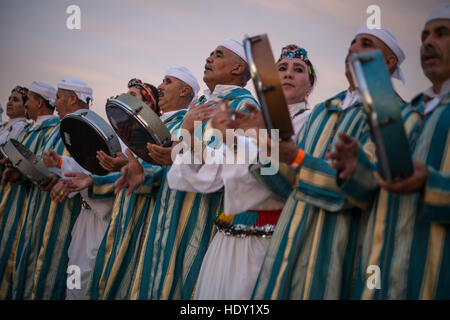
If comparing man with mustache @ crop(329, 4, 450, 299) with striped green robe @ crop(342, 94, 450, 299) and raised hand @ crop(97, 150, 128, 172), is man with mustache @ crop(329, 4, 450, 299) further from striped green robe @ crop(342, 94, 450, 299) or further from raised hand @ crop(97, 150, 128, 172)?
raised hand @ crop(97, 150, 128, 172)

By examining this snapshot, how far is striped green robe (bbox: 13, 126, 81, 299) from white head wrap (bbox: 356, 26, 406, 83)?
12.7ft

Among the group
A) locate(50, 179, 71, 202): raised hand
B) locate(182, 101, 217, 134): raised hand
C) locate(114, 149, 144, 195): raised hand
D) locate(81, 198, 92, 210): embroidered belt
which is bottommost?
locate(81, 198, 92, 210): embroidered belt

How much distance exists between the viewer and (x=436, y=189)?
193 centimetres

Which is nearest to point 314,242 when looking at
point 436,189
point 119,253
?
point 436,189

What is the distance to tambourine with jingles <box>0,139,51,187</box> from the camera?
478cm

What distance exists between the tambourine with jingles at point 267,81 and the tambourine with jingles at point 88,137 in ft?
7.48

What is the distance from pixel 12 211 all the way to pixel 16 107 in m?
2.24

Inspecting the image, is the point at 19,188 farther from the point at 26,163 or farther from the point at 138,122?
the point at 138,122

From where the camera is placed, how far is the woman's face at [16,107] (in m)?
7.43

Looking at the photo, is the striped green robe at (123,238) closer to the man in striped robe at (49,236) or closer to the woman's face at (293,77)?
the man in striped robe at (49,236)

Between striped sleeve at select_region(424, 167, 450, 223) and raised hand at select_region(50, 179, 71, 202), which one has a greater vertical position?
striped sleeve at select_region(424, 167, 450, 223)

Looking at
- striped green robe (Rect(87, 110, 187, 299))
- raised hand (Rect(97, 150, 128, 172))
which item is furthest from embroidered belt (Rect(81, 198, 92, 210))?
raised hand (Rect(97, 150, 128, 172))

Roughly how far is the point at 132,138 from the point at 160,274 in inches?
46.4

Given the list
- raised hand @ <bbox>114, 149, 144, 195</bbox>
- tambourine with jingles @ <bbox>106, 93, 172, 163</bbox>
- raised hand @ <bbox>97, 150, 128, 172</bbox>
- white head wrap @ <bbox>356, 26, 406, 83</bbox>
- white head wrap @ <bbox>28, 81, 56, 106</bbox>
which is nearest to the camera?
white head wrap @ <bbox>356, 26, 406, 83</bbox>
